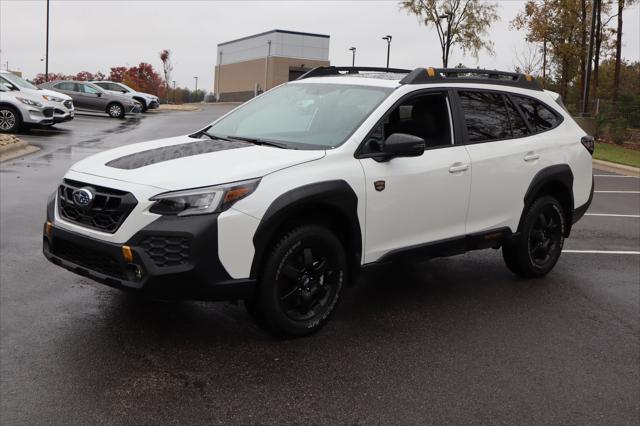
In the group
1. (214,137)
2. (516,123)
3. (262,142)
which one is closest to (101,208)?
(262,142)

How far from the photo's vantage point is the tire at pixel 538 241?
21.3 ft

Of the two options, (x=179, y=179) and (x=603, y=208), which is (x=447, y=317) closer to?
(x=179, y=179)

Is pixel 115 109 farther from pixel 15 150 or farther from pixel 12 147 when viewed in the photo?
pixel 12 147

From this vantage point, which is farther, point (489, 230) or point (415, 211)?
point (489, 230)

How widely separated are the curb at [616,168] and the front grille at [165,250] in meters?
16.0

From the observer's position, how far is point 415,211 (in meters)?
5.36

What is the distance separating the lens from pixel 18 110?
19406 millimetres

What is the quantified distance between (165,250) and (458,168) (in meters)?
2.57

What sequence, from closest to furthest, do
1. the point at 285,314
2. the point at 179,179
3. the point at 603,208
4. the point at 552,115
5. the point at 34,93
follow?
the point at 179,179
the point at 285,314
the point at 552,115
the point at 603,208
the point at 34,93

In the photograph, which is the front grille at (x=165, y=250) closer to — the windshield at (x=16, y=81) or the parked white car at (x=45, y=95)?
the parked white car at (x=45, y=95)

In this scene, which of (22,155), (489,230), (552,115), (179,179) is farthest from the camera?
(22,155)

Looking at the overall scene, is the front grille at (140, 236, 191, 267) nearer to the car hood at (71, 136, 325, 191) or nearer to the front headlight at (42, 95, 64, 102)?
the car hood at (71, 136, 325, 191)

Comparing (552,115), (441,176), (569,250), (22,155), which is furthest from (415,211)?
(22,155)

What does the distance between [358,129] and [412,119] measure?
0.71 metres
